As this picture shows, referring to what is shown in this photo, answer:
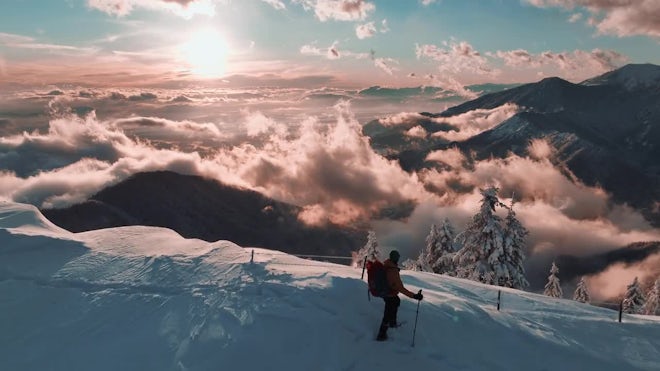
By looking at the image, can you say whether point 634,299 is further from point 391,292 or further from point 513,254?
point 391,292

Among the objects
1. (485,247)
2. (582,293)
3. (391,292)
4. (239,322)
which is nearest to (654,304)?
(582,293)

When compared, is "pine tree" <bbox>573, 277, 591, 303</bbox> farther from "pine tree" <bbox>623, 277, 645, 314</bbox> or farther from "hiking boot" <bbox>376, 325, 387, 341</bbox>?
"hiking boot" <bbox>376, 325, 387, 341</bbox>

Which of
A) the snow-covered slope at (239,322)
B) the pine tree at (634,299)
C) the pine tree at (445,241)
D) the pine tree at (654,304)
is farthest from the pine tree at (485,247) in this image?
the pine tree at (634,299)

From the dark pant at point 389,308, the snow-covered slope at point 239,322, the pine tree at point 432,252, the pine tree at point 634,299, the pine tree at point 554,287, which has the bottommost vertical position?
the pine tree at point 634,299

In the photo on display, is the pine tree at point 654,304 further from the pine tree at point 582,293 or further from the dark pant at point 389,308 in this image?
the dark pant at point 389,308

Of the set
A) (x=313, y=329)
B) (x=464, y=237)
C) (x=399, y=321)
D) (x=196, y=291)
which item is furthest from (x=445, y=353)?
(x=464, y=237)

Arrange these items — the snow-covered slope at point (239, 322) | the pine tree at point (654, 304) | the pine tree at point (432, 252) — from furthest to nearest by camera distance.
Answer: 1. the pine tree at point (432, 252)
2. the pine tree at point (654, 304)
3. the snow-covered slope at point (239, 322)

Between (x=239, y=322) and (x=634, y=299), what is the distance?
192ft

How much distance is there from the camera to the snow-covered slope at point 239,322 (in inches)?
451

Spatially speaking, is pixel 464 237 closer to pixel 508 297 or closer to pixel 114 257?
pixel 508 297

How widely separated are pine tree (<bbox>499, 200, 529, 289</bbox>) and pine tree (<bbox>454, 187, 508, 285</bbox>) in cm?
63

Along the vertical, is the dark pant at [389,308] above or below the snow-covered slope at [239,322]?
above

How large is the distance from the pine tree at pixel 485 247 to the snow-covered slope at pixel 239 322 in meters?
23.4

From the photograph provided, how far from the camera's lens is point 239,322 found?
488 inches
